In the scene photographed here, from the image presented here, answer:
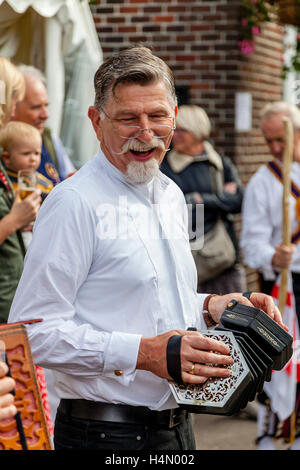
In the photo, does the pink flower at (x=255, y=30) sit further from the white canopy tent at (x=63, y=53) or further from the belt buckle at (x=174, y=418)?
the belt buckle at (x=174, y=418)

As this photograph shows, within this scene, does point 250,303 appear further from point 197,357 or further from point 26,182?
point 26,182

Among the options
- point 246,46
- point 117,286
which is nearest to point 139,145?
point 117,286

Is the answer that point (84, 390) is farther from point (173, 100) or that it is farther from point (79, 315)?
point (173, 100)

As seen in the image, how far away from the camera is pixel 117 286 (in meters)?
2.42

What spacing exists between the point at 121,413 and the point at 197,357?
42 cm

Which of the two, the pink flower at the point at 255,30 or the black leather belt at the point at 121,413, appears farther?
the pink flower at the point at 255,30

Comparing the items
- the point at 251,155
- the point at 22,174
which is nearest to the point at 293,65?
the point at 251,155

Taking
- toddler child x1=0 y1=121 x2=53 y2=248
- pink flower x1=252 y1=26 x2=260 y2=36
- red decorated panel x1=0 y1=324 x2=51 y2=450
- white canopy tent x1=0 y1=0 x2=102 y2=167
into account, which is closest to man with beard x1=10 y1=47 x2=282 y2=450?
red decorated panel x1=0 y1=324 x2=51 y2=450

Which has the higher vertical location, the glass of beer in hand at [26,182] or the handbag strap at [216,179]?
the glass of beer in hand at [26,182]

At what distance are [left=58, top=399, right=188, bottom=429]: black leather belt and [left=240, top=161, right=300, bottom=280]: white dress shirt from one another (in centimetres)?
280

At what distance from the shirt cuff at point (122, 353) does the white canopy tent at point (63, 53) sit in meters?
3.08

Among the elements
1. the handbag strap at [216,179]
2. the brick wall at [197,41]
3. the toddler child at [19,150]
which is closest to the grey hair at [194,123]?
the handbag strap at [216,179]

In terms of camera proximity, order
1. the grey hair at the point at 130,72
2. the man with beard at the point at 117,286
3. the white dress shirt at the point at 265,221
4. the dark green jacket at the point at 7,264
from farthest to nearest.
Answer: the white dress shirt at the point at 265,221, the dark green jacket at the point at 7,264, the grey hair at the point at 130,72, the man with beard at the point at 117,286

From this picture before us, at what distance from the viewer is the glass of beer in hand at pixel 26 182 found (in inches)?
150
